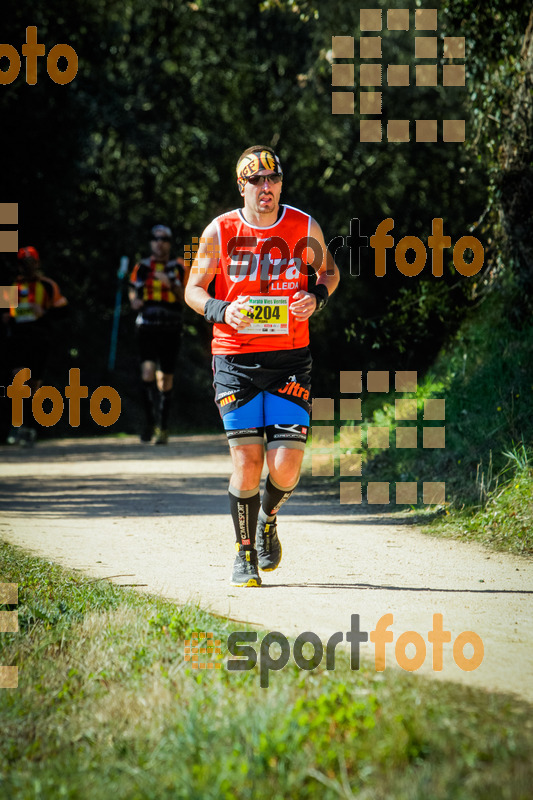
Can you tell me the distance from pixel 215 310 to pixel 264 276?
0.31 meters

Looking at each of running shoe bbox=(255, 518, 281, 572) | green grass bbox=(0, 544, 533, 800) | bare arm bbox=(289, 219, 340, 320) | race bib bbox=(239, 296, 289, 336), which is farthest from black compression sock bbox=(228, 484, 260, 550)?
green grass bbox=(0, 544, 533, 800)

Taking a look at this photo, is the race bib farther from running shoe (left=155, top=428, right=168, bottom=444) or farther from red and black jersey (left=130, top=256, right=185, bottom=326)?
running shoe (left=155, top=428, right=168, bottom=444)

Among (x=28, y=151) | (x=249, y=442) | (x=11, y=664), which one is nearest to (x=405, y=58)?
(x=28, y=151)

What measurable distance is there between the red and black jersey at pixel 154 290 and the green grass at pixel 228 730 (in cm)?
852

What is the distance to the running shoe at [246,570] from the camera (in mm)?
5195

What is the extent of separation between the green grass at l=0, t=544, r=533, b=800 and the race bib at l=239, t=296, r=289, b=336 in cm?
165

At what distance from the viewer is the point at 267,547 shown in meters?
5.51

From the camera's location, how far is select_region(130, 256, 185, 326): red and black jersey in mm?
12406

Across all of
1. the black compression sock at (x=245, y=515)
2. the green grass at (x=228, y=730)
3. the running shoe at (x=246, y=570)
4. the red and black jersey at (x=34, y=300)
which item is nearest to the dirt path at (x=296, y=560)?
the running shoe at (x=246, y=570)

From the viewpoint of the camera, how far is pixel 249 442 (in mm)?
5297

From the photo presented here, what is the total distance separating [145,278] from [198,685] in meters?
9.41

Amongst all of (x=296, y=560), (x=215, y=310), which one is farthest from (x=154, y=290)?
(x=215, y=310)

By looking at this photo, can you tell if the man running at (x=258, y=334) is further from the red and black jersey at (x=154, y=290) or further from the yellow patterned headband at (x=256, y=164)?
the red and black jersey at (x=154, y=290)

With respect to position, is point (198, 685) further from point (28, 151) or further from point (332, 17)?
point (332, 17)
